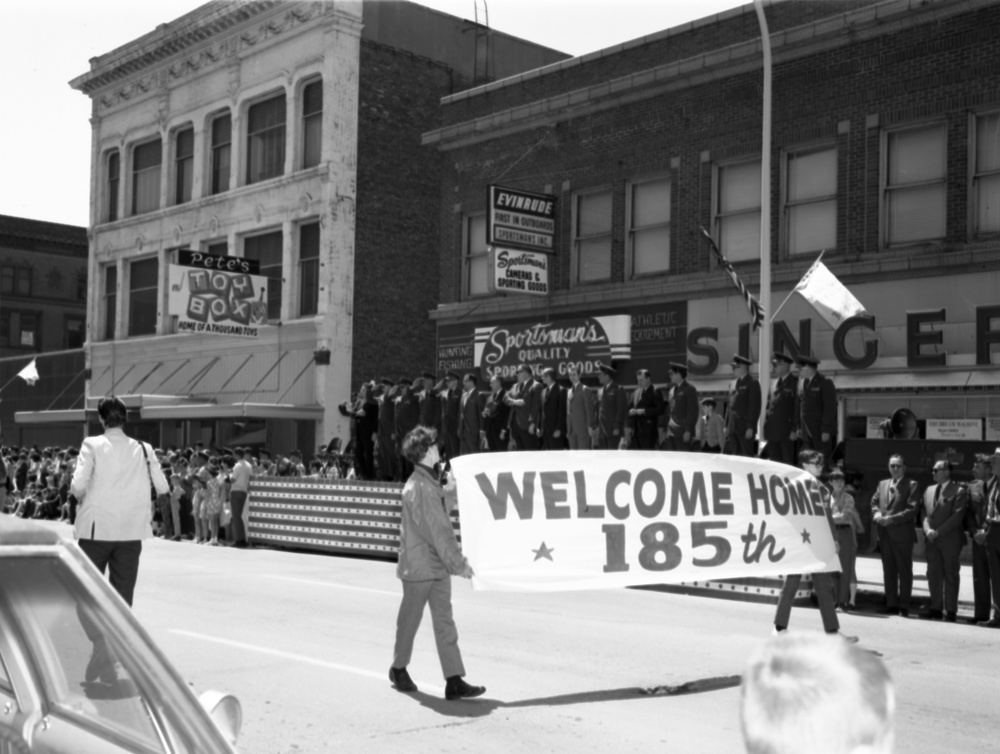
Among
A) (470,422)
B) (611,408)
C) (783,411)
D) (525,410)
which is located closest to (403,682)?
(783,411)

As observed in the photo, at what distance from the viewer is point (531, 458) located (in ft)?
32.2

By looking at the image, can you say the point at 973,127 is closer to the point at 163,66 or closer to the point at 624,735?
the point at 624,735

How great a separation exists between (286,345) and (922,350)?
1959 cm

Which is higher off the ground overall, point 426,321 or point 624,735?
point 426,321

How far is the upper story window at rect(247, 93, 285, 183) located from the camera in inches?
1458

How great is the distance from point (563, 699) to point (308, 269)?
1109 inches

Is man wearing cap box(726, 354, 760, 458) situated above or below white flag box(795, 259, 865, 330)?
below

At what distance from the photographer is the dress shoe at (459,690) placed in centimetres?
872

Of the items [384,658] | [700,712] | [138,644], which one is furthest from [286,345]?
[138,644]

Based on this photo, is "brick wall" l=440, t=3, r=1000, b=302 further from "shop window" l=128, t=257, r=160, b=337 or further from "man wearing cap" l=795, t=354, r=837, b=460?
"shop window" l=128, t=257, r=160, b=337

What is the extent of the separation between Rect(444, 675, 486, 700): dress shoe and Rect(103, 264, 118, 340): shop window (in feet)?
127

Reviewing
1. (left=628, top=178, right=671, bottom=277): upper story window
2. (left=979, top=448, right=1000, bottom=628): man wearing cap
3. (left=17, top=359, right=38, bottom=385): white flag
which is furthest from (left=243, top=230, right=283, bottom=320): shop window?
(left=979, top=448, right=1000, bottom=628): man wearing cap

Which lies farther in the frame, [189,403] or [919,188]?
[189,403]

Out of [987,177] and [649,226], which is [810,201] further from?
[649,226]
